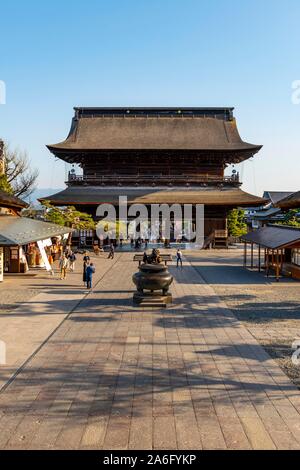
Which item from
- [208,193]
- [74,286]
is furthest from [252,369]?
[208,193]

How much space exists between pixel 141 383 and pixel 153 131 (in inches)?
1867

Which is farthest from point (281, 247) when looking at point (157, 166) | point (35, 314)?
point (157, 166)

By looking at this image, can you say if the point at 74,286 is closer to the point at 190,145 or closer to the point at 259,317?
the point at 259,317

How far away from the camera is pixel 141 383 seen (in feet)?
32.2

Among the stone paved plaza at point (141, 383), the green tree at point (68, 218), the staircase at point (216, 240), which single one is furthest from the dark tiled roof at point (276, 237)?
the green tree at point (68, 218)

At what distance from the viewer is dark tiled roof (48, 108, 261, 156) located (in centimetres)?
5078

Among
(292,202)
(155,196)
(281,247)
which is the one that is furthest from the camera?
(155,196)

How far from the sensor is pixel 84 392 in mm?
9266

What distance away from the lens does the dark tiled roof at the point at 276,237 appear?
25594 millimetres

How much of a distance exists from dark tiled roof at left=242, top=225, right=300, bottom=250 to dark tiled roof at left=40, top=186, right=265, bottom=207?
44.2 feet

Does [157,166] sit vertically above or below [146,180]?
above

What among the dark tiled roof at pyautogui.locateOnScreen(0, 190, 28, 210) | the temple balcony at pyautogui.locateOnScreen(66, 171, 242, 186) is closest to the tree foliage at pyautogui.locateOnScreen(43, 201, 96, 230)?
the temple balcony at pyautogui.locateOnScreen(66, 171, 242, 186)

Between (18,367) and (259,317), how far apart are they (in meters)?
9.25

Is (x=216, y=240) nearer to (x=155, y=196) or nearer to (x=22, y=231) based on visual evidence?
(x=155, y=196)
